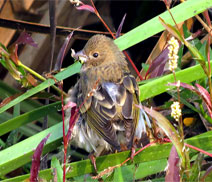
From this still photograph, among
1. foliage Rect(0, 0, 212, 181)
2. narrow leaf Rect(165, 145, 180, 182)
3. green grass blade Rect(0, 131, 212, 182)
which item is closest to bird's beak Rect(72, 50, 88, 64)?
foliage Rect(0, 0, 212, 181)

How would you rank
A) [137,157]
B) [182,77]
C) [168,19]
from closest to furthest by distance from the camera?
[137,157], [182,77], [168,19]

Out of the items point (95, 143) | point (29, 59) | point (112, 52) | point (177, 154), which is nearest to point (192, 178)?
point (177, 154)

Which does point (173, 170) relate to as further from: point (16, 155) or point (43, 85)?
point (43, 85)

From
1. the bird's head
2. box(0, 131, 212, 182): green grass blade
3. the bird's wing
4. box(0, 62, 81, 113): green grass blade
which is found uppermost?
the bird's head

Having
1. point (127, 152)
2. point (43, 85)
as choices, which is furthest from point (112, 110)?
point (43, 85)

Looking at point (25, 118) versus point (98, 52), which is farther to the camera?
point (98, 52)

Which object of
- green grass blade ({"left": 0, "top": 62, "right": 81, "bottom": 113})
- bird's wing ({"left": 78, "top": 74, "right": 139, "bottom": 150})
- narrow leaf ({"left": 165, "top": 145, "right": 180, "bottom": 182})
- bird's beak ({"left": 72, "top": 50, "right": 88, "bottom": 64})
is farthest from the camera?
bird's beak ({"left": 72, "top": 50, "right": 88, "bottom": 64})

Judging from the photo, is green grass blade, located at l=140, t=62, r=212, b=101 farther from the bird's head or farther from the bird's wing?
the bird's head

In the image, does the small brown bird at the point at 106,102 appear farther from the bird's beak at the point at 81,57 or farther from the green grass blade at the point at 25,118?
the green grass blade at the point at 25,118
